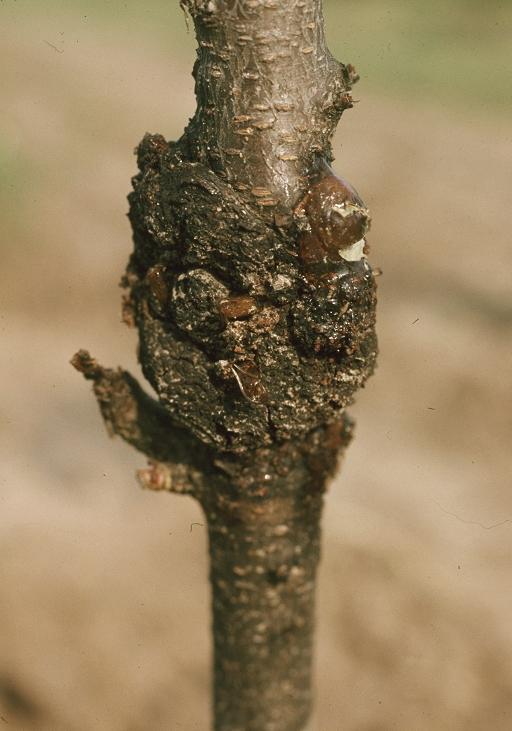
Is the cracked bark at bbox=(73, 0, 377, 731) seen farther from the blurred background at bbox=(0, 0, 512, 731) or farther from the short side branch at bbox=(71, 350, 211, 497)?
the blurred background at bbox=(0, 0, 512, 731)

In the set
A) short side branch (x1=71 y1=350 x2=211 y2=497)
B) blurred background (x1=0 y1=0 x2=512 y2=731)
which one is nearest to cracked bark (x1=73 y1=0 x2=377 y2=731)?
short side branch (x1=71 y1=350 x2=211 y2=497)

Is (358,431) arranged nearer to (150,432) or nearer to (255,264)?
(150,432)

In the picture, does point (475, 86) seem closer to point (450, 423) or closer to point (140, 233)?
point (450, 423)

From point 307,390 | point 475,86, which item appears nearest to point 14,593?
point 307,390

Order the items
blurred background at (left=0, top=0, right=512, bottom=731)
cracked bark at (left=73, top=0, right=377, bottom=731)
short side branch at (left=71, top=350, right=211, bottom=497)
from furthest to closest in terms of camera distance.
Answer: blurred background at (left=0, top=0, right=512, bottom=731) < short side branch at (left=71, top=350, right=211, bottom=497) < cracked bark at (left=73, top=0, right=377, bottom=731)

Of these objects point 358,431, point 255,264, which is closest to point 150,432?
point 255,264
